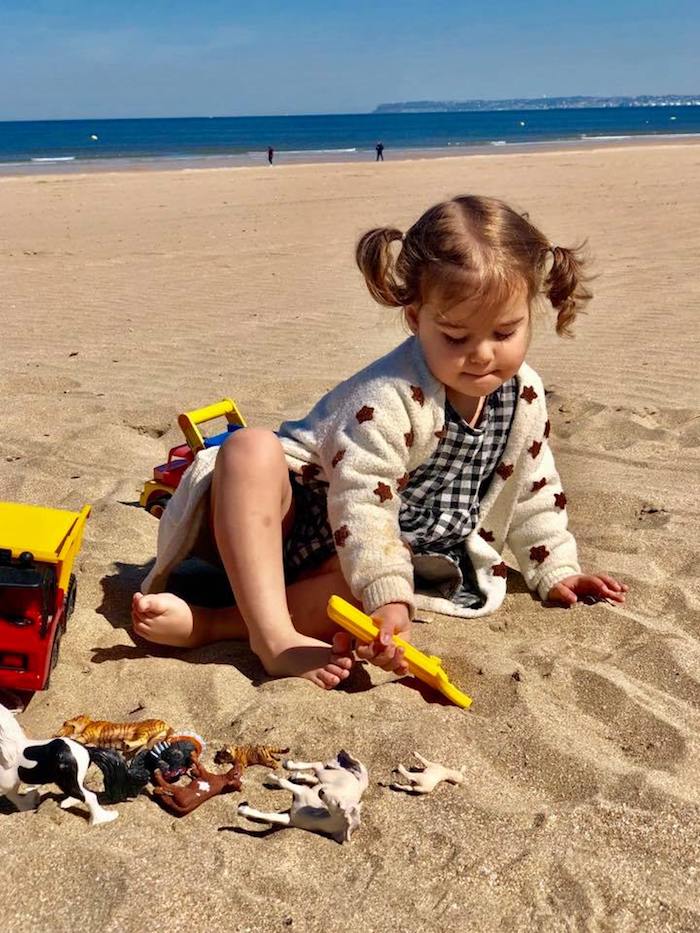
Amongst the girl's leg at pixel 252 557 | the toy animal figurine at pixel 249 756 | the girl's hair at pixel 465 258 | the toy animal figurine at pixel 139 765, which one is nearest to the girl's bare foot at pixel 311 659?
the girl's leg at pixel 252 557

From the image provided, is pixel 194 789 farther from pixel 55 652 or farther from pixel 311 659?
pixel 55 652

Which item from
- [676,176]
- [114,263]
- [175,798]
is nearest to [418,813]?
[175,798]

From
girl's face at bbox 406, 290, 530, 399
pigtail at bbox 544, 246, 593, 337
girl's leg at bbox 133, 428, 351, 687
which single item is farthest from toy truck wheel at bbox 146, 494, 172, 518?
pigtail at bbox 544, 246, 593, 337

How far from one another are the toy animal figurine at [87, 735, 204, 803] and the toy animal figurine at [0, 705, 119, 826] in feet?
0.13

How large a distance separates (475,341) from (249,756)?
1102 mm

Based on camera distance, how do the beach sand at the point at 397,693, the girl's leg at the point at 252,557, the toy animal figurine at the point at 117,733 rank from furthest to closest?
the girl's leg at the point at 252,557, the toy animal figurine at the point at 117,733, the beach sand at the point at 397,693

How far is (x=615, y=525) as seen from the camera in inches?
132

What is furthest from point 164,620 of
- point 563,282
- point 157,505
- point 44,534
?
point 563,282

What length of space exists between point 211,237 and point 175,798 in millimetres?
9706

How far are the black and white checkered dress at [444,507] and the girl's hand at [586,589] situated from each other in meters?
0.22

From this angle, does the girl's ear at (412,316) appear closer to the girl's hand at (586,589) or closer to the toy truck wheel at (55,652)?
the girl's hand at (586,589)

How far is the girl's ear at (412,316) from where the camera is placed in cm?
265

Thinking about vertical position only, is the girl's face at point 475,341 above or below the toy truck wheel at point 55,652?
above

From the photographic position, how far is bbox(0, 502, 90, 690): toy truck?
2219 millimetres
